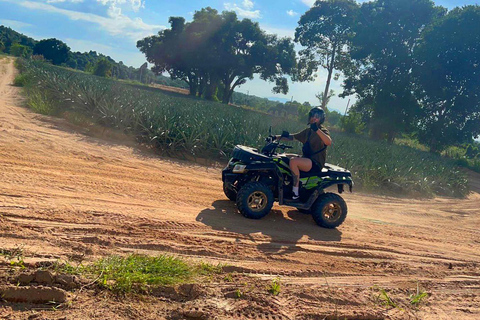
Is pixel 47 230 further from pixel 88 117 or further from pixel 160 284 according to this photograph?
pixel 88 117

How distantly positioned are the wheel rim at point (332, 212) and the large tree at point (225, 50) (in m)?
34.1

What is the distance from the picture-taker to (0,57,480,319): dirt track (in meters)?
3.75

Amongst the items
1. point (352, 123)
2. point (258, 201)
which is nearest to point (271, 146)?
point (258, 201)

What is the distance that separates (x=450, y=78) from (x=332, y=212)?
26380mm

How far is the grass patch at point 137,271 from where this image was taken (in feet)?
11.3

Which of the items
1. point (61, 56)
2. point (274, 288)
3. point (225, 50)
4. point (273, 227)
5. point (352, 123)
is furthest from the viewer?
point (61, 56)

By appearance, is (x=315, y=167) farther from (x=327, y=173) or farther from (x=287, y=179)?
(x=287, y=179)

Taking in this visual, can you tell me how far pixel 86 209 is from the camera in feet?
17.3

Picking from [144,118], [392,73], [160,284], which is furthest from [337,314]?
[392,73]

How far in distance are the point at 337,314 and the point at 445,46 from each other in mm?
28677

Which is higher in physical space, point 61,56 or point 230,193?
point 61,56

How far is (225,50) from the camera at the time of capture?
39.8 meters

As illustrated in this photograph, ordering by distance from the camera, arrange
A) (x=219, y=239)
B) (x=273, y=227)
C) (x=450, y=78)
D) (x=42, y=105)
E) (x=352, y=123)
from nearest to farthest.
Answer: (x=219, y=239) → (x=273, y=227) → (x=42, y=105) → (x=450, y=78) → (x=352, y=123)

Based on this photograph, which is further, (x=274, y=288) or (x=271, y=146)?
(x=271, y=146)
